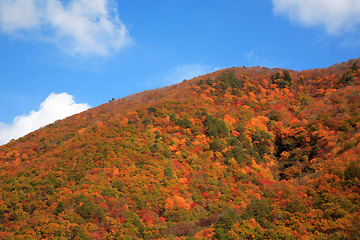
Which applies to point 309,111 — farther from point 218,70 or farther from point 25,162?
point 25,162

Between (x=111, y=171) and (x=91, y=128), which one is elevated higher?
(x=91, y=128)

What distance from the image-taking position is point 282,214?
2889cm

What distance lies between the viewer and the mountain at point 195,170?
27.5 m

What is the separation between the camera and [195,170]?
125 ft

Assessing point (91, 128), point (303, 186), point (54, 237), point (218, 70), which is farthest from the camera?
point (218, 70)

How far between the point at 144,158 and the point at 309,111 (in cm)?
2988

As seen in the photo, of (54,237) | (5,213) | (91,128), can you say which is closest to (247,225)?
(54,237)

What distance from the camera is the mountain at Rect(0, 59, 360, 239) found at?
2755 cm

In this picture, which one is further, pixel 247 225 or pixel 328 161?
pixel 328 161

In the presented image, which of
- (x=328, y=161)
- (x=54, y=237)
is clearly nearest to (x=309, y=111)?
(x=328, y=161)

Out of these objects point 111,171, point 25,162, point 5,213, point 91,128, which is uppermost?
point 91,128

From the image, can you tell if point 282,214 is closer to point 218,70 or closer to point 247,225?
point 247,225

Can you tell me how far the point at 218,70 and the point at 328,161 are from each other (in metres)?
41.4

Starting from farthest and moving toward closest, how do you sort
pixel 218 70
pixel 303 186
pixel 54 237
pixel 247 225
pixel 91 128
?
pixel 218 70 → pixel 91 128 → pixel 303 186 → pixel 247 225 → pixel 54 237
